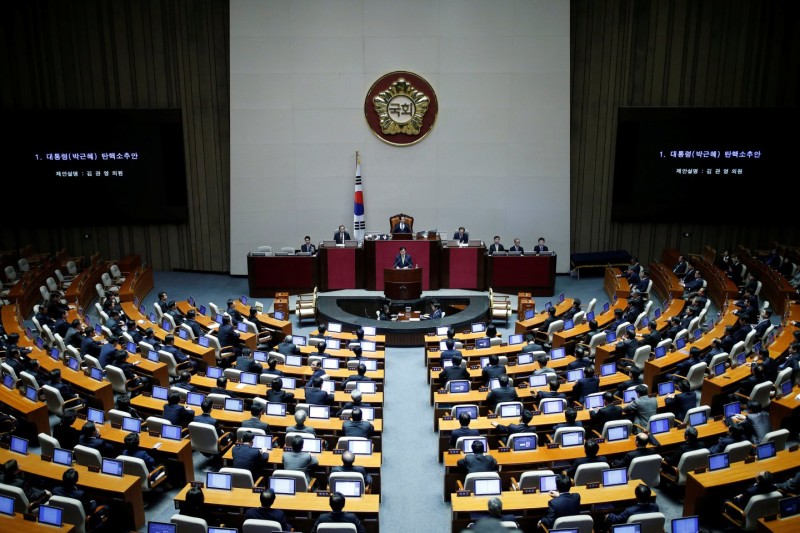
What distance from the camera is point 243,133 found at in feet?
63.3

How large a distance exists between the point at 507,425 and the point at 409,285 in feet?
24.6

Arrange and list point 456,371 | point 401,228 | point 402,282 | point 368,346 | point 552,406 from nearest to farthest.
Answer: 1. point 552,406
2. point 456,371
3. point 368,346
4. point 402,282
5. point 401,228

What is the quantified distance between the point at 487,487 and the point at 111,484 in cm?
420

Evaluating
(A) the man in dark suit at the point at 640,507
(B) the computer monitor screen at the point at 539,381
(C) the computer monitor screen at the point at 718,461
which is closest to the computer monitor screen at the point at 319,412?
(B) the computer monitor screen at the point at 539,381

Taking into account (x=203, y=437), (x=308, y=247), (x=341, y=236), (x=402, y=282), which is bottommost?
(x=203, y=437)

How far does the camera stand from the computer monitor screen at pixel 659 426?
8.92 m

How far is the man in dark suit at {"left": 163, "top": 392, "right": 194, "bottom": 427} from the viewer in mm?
9367

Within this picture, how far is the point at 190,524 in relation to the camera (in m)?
6.68

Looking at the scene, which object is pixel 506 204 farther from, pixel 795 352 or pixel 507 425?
pixel 507 425

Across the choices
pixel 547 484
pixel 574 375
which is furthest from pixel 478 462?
pixel 574 375

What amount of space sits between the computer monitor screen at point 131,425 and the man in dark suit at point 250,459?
1.62m

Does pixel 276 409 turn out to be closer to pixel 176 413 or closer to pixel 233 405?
pixel 233 405

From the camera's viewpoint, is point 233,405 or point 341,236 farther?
point 341,236

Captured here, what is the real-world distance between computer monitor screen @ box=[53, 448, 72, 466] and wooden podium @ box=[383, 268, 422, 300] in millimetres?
9274
